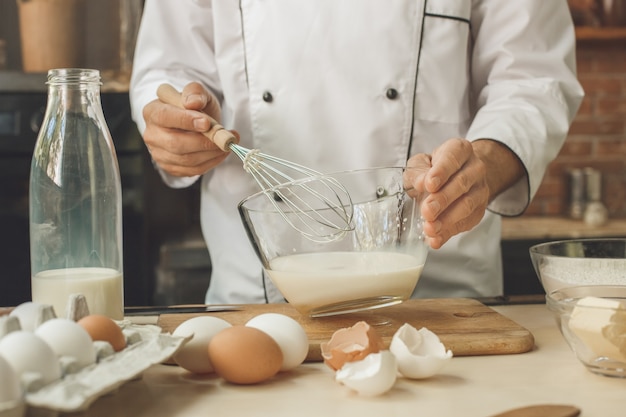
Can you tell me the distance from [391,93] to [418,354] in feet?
1.78

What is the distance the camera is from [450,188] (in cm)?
88

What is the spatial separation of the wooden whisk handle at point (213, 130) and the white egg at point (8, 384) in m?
0.44

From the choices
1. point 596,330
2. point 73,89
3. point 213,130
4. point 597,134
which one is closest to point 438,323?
point 596,330

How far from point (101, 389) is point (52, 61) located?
1.61 metres

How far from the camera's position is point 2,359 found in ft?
1.73

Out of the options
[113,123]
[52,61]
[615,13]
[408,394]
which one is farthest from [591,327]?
[615,13]

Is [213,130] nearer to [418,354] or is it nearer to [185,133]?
[185,133]

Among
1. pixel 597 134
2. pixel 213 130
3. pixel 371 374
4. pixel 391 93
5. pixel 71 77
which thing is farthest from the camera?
pixel 597 134

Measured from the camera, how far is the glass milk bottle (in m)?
0.82

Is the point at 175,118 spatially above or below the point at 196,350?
above

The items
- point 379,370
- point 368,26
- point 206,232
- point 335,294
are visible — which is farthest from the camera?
point 206,232

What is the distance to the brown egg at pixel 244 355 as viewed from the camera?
675 millimetres

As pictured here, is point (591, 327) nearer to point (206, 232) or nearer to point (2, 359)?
point (2, 359)

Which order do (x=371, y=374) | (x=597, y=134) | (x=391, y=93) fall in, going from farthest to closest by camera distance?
1. (x=597, y=134)
2. (x=391, y=93)
3. (x=371, y=374)
